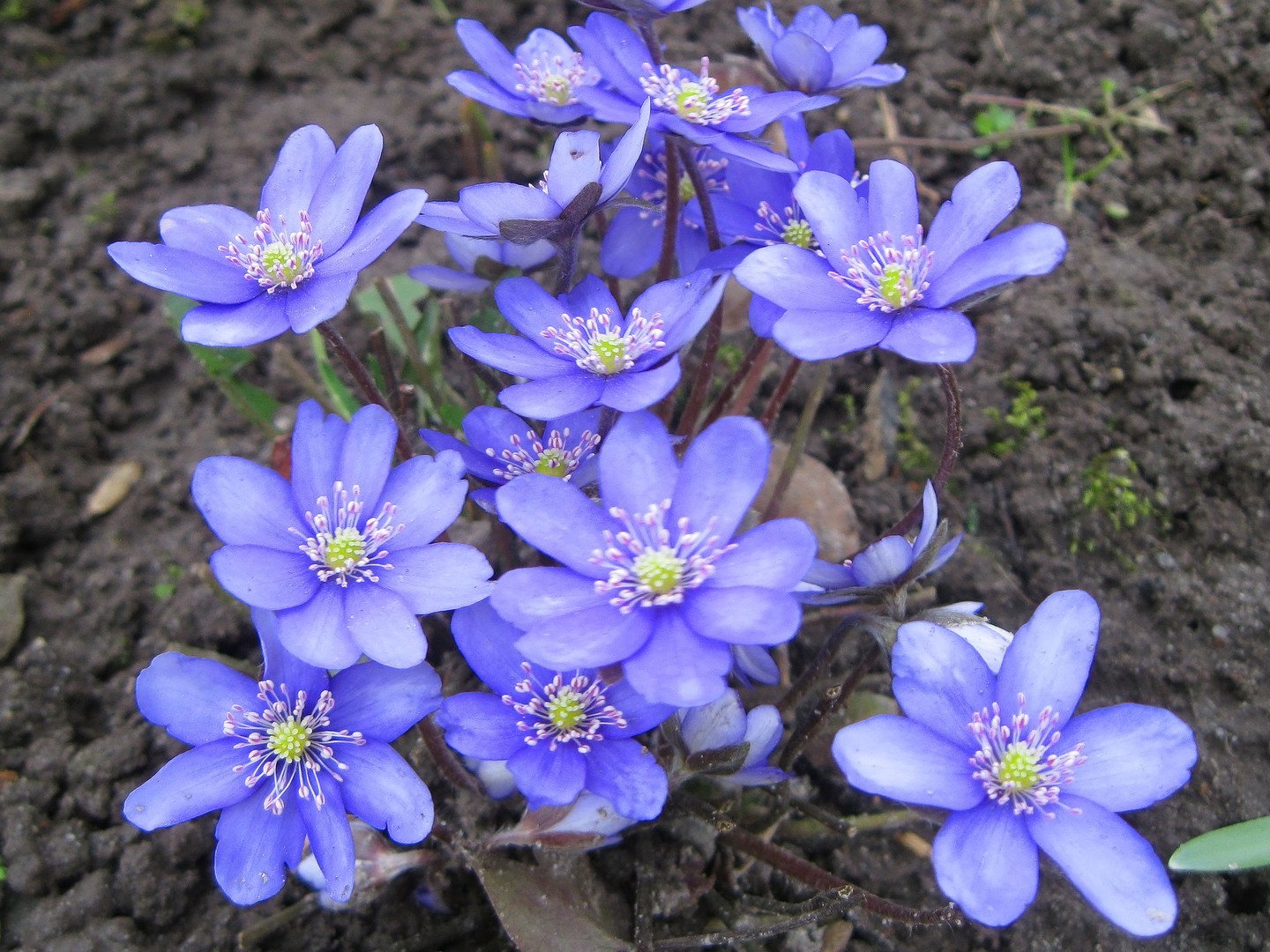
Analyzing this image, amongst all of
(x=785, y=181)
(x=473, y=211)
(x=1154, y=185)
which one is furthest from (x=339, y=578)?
(x=1154, y=185)

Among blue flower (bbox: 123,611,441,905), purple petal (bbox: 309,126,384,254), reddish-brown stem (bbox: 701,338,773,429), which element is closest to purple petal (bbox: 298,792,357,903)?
blue flower (bbox: 123,611,441,905)

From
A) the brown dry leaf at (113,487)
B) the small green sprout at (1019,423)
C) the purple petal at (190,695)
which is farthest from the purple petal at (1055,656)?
the brown dry leaf at (113,487)

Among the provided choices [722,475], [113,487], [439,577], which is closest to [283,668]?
[439,577]

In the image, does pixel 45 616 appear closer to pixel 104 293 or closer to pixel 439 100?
pixel 104 293

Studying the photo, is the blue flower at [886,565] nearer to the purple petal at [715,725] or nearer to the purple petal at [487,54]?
the purple petal at [715,725]

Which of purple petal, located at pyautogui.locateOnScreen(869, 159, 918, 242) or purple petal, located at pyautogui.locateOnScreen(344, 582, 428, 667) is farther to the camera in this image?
purple petal, located at pyautogui.locateOnScreen(869, 159, 918, 242)

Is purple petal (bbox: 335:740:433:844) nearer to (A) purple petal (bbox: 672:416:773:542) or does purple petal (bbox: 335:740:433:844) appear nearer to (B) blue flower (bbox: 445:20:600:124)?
(A) purple petal (bbox: 672:416:773:542)

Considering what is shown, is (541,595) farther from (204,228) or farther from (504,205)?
(204,228)
